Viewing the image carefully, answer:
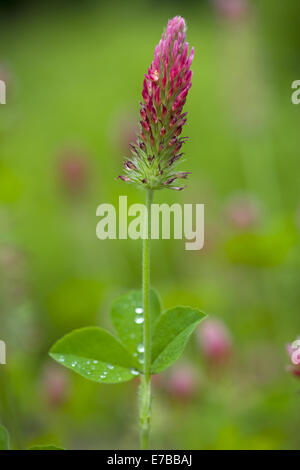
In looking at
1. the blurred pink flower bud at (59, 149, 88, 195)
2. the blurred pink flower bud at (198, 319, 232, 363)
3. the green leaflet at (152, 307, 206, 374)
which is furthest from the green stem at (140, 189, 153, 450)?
the blurred pink flower bud at (59, 149, 88, 195)

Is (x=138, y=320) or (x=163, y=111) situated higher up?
(x=163, y=111)

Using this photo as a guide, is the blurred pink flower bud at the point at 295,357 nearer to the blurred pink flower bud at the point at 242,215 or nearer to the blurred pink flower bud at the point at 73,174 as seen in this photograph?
the blurred pink flower bud at the point at 242,215

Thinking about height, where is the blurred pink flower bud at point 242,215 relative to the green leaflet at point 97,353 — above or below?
above

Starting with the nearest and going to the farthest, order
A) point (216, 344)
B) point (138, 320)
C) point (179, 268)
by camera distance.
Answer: point (138, 320) → point (216, 344) → point (179, 268)

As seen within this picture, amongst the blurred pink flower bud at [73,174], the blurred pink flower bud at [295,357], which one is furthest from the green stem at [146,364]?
the blurred pink flower bud at [73,174]

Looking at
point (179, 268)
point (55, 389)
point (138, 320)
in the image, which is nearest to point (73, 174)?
point (179, 268)

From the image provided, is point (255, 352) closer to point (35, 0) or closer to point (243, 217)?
point (243, 217)

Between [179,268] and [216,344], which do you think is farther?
[179,268]

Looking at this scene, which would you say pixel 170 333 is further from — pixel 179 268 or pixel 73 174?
pixel 179 268
